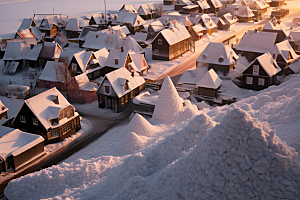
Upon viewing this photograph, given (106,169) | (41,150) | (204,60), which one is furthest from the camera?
(204,60)

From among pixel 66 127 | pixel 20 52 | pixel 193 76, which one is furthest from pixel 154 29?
pixel 66 127

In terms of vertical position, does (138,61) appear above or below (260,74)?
above

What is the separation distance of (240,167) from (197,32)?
71618 mm

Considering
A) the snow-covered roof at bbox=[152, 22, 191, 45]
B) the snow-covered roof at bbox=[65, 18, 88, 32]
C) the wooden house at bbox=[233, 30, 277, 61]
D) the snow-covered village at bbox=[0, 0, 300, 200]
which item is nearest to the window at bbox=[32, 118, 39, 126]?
the snow-covered village at bbox=[0, 0, 300, 200]

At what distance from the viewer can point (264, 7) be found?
114 meters

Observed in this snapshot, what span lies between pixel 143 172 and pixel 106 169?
485cm

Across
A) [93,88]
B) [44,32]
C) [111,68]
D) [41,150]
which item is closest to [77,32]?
[44,32]

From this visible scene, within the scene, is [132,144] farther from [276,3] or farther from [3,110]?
[276,3]

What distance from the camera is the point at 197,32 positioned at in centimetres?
8181

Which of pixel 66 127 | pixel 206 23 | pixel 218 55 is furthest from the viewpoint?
pixel 206 23

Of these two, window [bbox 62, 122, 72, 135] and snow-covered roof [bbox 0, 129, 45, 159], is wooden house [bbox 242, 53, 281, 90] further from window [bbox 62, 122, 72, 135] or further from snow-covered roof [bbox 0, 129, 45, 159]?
snow-covered roof [bbox 0, 129, 45, 159]

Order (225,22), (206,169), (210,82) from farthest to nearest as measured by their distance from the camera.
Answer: (225,22)
(210,82)
(206,169)

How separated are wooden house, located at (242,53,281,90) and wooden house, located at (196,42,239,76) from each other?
589cm

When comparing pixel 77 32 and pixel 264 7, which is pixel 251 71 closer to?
pixel 77 32
